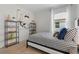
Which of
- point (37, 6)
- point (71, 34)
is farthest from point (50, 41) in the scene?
point (37, 6)

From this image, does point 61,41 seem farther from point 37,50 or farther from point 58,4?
point 58,4

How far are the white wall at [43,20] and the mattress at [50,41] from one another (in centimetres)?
8

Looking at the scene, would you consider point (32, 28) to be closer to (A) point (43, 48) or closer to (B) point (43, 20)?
(B) point (43, 20)

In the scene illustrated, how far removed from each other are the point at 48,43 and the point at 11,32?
601 millimetres

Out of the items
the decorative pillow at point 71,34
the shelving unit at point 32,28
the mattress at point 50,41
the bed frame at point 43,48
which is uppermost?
the shelving unit at point 32,28

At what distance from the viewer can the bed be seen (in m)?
1.17

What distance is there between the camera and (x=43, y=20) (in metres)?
1.34

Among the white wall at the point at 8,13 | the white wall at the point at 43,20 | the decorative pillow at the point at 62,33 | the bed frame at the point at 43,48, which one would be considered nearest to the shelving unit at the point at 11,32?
the white wall at the point at 8,13

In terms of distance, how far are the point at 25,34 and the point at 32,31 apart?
0.12 m

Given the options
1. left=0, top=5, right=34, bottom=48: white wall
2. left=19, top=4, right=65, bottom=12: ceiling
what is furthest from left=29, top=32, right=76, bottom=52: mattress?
left=19, top=4, right=65, bottom=12: ceiling

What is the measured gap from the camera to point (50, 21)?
52.1 inches

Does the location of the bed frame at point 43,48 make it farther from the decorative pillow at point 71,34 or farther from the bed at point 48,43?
the decorative pillow at point 71,34

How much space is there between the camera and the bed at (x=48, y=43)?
117cm
